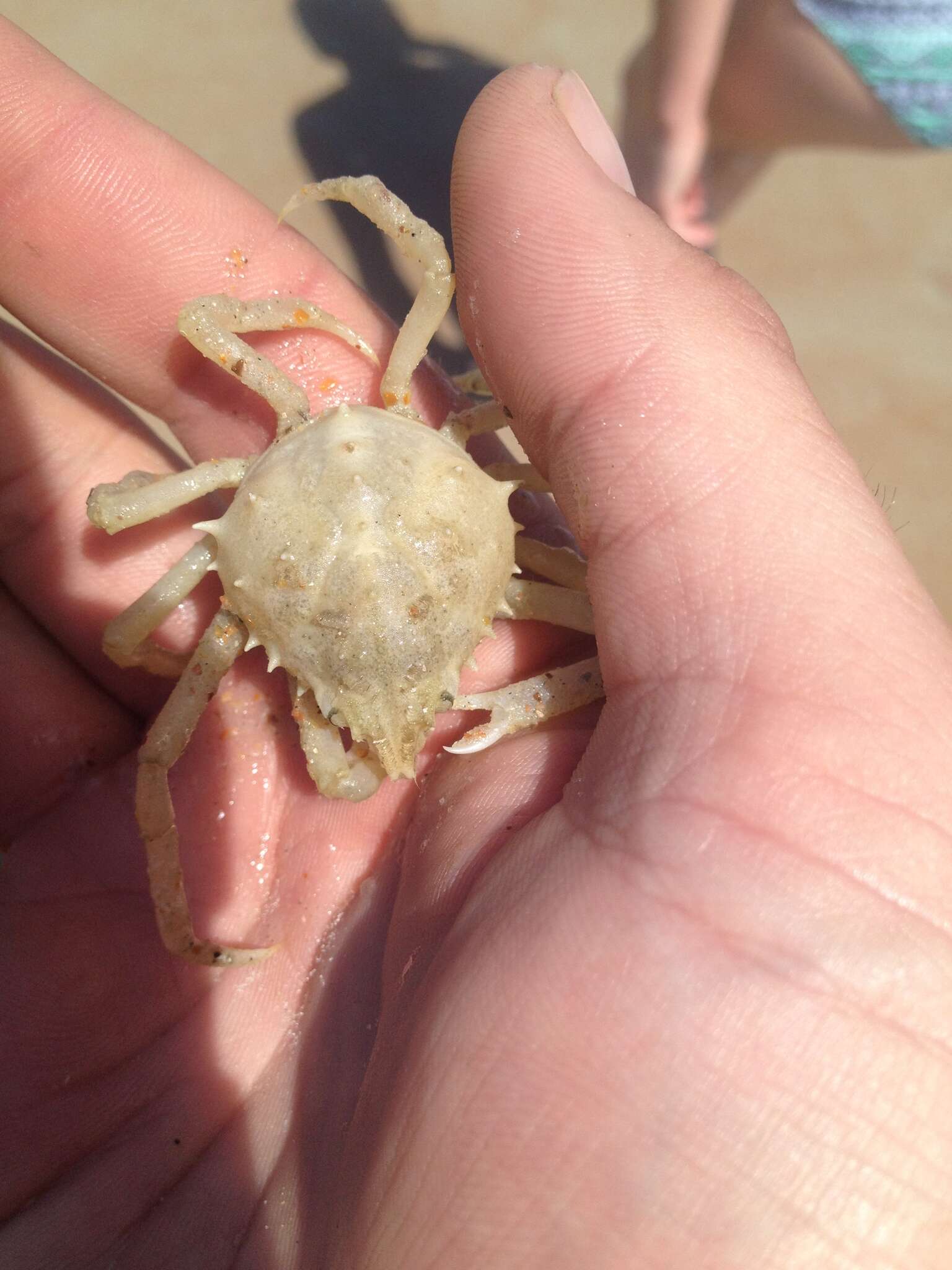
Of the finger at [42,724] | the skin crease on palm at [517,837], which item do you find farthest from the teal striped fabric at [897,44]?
the finger at [42,724]

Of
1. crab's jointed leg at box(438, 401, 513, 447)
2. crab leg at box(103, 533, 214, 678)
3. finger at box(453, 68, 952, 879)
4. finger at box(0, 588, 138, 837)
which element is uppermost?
finger at box(453, 68, 952, 879)

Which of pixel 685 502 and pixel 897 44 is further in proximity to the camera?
pixel 897 44

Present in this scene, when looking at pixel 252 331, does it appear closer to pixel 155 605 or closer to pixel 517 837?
pixel 155 605

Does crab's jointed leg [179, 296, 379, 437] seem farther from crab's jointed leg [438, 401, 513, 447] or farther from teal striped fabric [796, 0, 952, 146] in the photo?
teal striped fabric [796, 0, 952, 146]

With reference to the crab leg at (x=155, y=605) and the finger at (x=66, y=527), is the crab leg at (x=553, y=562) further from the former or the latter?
the finger at (x=66, y=527)

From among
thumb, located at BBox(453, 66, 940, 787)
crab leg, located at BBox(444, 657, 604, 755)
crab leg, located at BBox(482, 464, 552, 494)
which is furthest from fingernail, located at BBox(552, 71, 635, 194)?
crab leg, located at BBox(444, 657, 604, 755)

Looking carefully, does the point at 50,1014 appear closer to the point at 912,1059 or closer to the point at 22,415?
the point at 22,415

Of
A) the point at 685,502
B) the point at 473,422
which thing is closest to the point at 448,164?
the point at 473,422

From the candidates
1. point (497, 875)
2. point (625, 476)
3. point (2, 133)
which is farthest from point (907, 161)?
point (497, 875)
